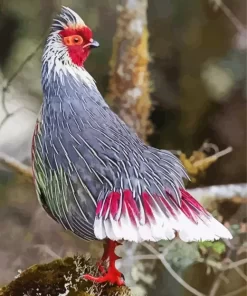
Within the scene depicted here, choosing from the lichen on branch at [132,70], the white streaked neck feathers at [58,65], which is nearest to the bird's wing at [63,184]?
the white streaked neck feathers at [58,65]

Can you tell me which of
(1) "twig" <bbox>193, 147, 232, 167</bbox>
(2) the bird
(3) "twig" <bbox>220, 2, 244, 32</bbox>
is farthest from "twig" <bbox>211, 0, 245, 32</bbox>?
(2) the bird

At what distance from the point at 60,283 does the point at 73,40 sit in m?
0.59

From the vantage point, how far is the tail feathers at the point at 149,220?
0.98m

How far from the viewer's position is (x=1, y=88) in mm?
1352

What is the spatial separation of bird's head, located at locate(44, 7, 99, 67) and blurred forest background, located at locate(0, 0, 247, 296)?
0.43 feet

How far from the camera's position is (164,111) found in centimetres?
146

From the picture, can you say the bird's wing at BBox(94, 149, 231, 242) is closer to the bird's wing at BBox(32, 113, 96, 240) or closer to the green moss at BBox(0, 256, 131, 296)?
the bird's wing at BBox(32, 113, 96, 240)

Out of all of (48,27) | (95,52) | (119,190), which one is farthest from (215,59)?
(119,190)

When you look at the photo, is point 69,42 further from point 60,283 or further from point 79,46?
point 60,283

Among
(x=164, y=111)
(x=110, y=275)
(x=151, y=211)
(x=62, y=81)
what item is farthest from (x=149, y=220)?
(x=164, y=111)

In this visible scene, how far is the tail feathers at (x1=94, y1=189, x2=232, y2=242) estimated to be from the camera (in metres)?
0.98

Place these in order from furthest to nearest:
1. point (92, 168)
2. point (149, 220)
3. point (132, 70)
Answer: point (132, 70), point (92, 168), point (149, 220)

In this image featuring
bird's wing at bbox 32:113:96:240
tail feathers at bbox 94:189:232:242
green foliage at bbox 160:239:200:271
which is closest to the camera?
tail feathers at bbox 94:189:232:242

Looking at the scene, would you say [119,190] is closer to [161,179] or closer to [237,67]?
[161,179]
